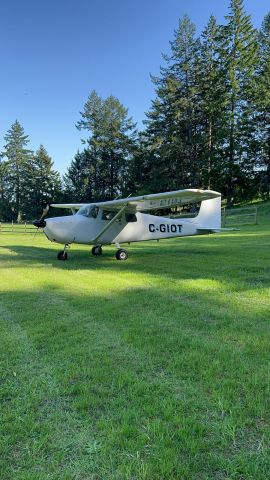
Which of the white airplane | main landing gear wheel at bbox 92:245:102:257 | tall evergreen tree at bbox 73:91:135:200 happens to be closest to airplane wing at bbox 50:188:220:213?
the white airplane

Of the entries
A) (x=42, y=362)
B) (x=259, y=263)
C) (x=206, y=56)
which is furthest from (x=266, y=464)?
(x=206, y=56)

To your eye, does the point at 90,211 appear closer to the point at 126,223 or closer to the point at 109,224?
the point at 109,224

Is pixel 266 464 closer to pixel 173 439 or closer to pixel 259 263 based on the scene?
pixel 173 439

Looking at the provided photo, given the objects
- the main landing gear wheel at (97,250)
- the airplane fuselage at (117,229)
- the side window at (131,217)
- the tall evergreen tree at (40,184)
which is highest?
the tall evergreen tree at (40,184)

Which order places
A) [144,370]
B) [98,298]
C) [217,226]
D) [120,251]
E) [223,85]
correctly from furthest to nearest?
[223,85] → [217,226] → [120,251] → [98,298] → [144,370]

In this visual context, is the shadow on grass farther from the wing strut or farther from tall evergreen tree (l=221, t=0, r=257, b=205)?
tall evergreen tree (l=221, t=0, r=257, b=205)

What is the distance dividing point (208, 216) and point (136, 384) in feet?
44.4

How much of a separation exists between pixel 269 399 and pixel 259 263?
7785mm

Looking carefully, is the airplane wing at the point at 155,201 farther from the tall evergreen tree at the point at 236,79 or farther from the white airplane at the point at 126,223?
the tall evergreen tree at the point at 236,79

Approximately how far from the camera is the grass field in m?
2.45

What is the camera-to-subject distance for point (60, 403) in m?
3.23

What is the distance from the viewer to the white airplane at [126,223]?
43.5 ft

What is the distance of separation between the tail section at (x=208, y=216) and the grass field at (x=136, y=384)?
8725mm

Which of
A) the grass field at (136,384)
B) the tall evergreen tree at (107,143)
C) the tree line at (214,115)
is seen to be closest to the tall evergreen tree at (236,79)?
the tree line at (214,115)
